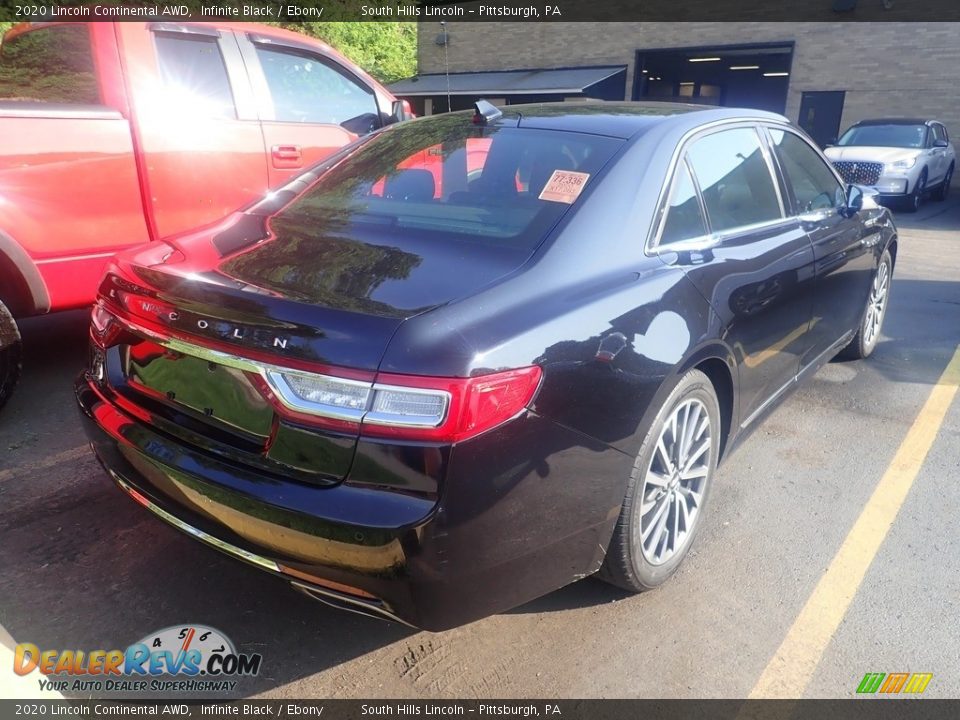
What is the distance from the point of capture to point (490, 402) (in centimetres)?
183

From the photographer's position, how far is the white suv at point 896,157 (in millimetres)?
13328

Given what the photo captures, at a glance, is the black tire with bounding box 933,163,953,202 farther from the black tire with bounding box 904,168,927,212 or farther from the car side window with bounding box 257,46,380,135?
the car side window with bounding box 257,46,380,135

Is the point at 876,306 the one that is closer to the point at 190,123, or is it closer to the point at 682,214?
the point at 682,214

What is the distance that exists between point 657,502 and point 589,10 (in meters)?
22.1

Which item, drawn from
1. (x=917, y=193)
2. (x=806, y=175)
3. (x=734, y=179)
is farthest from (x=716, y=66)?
(x=734, y=179)

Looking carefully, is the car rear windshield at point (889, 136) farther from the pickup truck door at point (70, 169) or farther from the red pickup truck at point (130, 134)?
the pickup truck door at point (70, 169)

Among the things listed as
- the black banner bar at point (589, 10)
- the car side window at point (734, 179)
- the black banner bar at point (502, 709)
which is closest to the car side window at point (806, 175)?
the car side window at point (734, 179)

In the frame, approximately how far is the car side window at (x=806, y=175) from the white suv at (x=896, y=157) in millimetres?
10430

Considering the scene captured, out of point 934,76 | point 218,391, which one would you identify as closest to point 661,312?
point 218,391

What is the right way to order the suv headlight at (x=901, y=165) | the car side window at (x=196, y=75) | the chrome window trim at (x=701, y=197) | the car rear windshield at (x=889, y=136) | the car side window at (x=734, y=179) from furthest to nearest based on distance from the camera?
the car rear windshield at (x=889, y=136) → the suv headlight at (x=901, y=165) → the car side window at (x=196, y=75) → the car side window at (x=734, y=179) → the chrome window trim at (x=701, y=197)

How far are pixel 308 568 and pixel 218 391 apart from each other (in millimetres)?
543

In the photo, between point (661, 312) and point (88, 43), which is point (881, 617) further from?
point (88, 43)

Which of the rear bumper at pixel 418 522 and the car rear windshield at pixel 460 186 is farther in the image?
the car rear windshield at pixel 460 186

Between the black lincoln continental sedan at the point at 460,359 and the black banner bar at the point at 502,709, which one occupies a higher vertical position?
the black lincoln continental sedan at the point at 460,359
